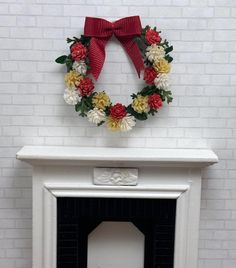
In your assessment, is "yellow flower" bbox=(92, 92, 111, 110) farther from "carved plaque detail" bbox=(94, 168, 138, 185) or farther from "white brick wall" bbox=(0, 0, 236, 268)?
"carved plaque detail" bbox=(94, 168, 138, 185)

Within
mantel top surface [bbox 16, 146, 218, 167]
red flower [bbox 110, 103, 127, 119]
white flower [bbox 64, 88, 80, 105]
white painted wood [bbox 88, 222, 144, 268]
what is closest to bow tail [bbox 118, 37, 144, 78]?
red flower [bbox 110, 103, 127, 119]

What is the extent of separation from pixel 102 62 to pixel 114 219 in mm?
872

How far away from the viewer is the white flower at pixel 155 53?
2121mm

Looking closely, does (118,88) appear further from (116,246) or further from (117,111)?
(116,246)

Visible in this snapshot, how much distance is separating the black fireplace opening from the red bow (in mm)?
701

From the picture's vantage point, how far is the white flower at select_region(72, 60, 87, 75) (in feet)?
7.00

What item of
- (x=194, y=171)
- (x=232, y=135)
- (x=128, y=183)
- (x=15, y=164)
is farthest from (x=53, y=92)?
(x=232, y=135)

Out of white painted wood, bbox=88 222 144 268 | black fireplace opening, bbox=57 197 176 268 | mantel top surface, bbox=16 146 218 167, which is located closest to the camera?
mantel top surface, bbox=16 146 218 167

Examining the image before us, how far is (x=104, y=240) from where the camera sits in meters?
2.40

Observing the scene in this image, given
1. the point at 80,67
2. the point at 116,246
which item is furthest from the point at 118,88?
the point at 116,246

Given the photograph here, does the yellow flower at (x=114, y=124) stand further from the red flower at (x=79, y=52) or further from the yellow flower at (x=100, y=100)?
the red flower at (x=79, y=52)

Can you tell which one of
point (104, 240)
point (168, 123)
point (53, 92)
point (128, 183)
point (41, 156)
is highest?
point (53, 92)

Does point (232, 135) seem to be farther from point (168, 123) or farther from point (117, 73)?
point (117, 73)

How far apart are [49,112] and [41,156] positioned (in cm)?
30
